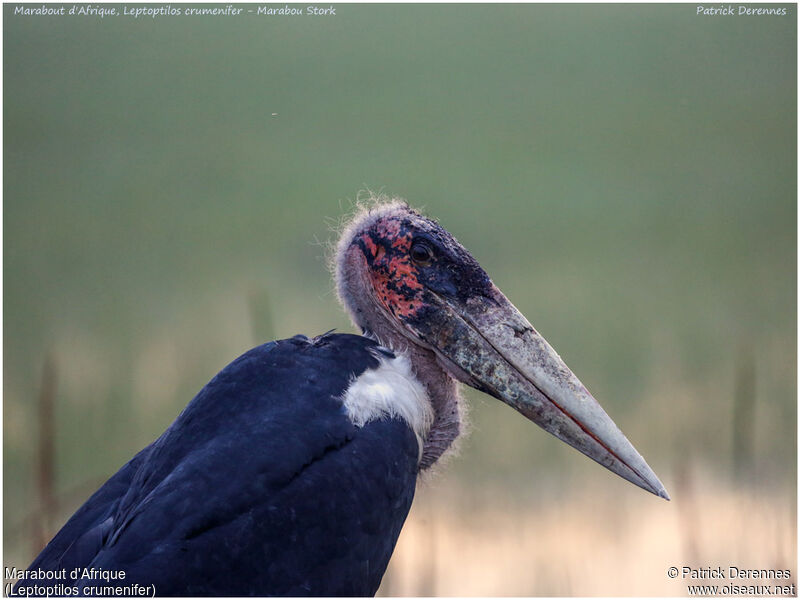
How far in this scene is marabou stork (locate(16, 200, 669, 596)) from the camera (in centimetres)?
232

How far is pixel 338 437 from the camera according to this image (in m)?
2.49

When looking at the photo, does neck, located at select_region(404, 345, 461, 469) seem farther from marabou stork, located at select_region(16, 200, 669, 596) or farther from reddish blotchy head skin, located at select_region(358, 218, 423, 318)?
reddish blotchy head skin, located at select_region(358, 218, 423, 318)

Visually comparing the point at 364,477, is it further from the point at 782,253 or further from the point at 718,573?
the point at 782,253

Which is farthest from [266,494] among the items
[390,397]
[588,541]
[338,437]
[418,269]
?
[588,541]

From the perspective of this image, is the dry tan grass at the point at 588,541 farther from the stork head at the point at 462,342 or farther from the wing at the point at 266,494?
the wing at the point at 266,494

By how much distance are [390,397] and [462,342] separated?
14.4 inches

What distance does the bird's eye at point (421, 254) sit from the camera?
2.97 meters

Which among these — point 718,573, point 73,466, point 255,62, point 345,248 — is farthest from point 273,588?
point 255,62

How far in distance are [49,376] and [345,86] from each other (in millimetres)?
2768

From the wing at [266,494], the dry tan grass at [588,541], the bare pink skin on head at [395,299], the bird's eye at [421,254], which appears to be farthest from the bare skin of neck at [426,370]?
the dry tan grass at [588,541]

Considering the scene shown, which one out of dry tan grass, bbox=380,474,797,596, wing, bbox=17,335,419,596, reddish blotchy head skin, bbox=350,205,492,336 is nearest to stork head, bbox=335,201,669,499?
reddish blotchy head skin, bbox=350,205,492,336

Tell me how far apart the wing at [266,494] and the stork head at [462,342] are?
0.35 m

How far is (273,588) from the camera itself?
2.32 m

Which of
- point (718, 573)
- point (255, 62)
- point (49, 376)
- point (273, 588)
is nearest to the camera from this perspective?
point (273, 588)
